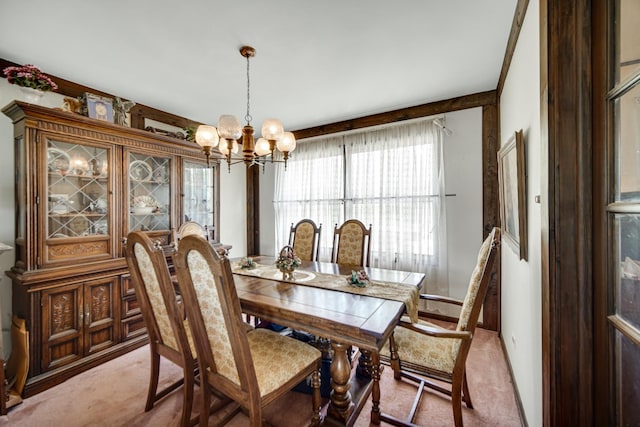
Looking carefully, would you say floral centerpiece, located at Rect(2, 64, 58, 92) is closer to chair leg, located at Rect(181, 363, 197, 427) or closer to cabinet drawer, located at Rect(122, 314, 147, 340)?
cabinet drawer, located at Rect(122, 314, 147, 340)

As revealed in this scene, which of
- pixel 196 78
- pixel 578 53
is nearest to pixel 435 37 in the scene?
pixel 578 53

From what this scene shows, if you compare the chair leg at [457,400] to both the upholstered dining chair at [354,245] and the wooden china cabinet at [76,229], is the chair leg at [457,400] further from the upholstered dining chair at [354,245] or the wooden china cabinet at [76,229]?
the wooden china cabinet at [76,229]

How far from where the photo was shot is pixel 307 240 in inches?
120

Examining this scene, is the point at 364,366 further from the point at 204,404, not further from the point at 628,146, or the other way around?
the point at 628,146

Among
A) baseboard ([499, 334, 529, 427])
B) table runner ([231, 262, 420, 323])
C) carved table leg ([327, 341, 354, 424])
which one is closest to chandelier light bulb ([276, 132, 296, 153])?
table runner ([231, 262, 420, 323])

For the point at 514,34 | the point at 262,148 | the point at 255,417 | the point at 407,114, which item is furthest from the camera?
the point at 407,114

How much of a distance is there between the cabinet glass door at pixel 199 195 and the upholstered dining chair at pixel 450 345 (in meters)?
2.71

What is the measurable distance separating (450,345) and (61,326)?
9.49 ft

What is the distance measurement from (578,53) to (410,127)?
234 centimetres

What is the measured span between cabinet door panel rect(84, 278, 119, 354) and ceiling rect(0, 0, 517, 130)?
189 centimetres

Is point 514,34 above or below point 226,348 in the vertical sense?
above

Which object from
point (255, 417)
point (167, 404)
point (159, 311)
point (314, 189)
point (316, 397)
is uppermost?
point (314, 189)

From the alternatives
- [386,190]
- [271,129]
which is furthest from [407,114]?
A: [271,129]

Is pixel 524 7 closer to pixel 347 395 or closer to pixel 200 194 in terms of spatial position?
pixel 347 395
